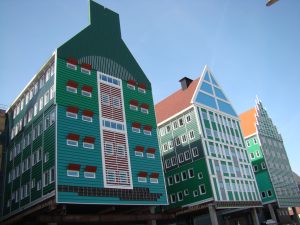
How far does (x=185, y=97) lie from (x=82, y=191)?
3272 centimetres

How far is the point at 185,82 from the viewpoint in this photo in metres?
66.8

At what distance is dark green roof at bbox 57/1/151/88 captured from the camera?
148 feet

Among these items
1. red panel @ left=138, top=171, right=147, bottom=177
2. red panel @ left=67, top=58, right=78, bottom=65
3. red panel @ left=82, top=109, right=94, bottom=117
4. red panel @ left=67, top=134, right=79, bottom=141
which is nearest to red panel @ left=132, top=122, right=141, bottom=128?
red panel @ left=138, top=171, right=147, bottom=177

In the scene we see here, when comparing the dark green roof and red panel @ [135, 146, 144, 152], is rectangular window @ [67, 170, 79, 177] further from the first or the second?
the dark green roof

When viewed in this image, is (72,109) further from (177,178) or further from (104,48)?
(177,178)

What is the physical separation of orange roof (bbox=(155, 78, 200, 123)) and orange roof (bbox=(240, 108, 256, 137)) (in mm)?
23260

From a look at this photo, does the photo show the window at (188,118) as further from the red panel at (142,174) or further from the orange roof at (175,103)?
the red panel at (142,174)

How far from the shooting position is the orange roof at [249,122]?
80.4m

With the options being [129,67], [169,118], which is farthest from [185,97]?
[129,67]

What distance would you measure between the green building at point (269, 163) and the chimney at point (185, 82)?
23.3 m

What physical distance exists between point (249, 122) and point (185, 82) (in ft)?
82.0

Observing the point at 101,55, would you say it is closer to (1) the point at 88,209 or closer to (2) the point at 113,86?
(2) the point at 113,86

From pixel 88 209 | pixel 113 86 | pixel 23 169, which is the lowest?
pixel 88 209

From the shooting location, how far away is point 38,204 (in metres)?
38.1
